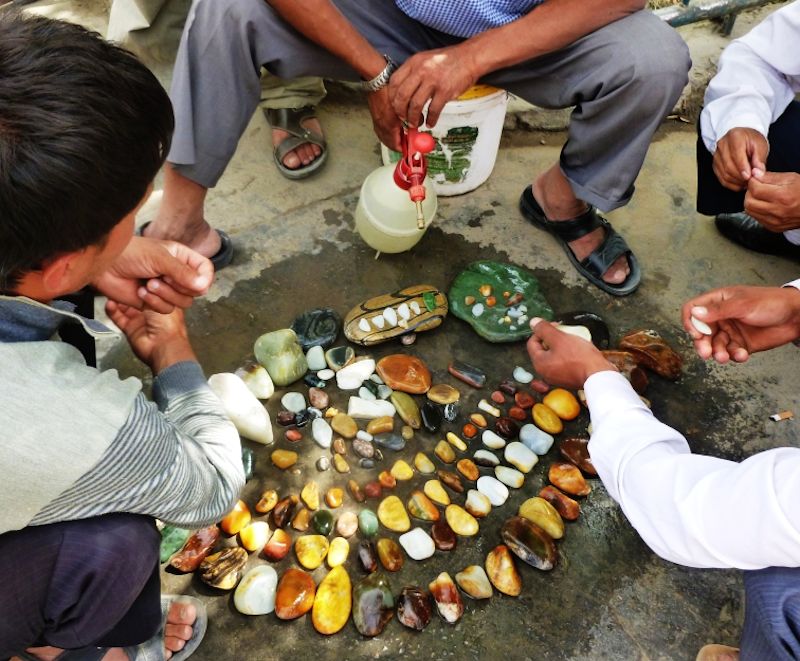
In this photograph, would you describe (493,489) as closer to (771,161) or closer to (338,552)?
(338,552)

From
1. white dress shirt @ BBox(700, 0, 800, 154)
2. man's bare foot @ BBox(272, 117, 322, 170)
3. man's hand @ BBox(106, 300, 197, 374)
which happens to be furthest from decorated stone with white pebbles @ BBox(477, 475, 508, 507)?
man's bare foot @ BBox(272, 117, 322, 170)

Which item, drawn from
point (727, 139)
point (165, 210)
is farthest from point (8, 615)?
point (727, 139)

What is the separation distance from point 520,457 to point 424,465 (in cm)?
22

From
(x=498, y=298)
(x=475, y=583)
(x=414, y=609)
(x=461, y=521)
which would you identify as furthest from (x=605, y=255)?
(x=414, y=609)

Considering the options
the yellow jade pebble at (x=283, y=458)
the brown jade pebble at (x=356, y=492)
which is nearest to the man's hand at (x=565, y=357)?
the brown jade pebble at (x=356, y=492)

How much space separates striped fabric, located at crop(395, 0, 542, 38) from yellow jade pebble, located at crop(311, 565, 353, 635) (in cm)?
126

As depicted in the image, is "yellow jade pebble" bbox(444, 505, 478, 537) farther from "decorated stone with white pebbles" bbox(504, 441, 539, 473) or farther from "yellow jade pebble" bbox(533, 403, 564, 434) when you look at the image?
"yellow jade pebble" bbox(533, 403, 564, 434)

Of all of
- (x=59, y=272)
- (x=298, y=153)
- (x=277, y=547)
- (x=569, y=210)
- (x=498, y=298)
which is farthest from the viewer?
(x=298, y=153)

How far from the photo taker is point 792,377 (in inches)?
66.2

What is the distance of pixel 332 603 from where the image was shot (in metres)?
1.23

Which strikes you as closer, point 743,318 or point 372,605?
point 372,605

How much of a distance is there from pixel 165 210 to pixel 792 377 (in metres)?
1.66

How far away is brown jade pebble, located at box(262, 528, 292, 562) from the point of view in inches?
50.7

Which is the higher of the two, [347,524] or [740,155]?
[740,155]
